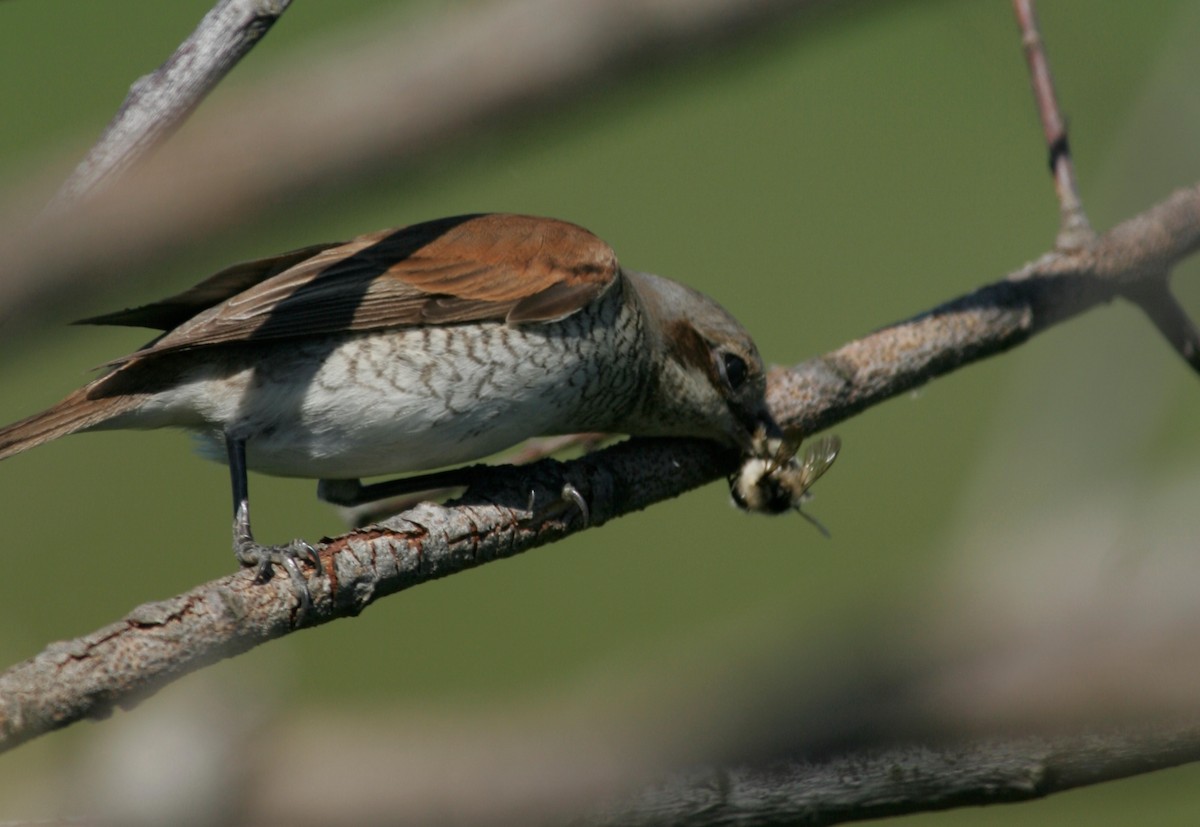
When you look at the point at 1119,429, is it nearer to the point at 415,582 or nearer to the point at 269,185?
the point at 415,582

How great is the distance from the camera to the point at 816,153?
9.67m

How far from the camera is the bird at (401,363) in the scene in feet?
10.5

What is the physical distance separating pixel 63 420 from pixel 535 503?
1.19 meters

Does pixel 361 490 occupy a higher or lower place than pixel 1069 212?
lower

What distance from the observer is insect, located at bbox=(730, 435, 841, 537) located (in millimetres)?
3699

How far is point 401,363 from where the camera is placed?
331cm

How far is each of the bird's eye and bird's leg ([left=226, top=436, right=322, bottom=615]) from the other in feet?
4.80

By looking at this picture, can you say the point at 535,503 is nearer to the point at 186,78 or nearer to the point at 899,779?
the point at 186,78

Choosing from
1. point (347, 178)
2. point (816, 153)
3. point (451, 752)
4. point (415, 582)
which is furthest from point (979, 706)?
point (816, 153)

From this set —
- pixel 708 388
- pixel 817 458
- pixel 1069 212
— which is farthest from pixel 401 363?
pixel 1069 212

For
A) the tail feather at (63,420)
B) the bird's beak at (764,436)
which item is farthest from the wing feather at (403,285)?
the bird's beak at (764,436)

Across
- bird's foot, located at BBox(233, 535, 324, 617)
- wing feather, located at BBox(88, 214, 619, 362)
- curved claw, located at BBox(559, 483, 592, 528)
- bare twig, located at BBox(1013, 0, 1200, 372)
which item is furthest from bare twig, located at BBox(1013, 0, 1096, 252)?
bird's foot, located at BBox(233, 535, 324, 617)

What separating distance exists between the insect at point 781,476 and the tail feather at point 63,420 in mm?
1785

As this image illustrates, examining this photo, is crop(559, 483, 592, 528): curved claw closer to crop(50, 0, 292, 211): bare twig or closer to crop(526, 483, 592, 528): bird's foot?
crop(526, 483, 592, 528): bird's foot
